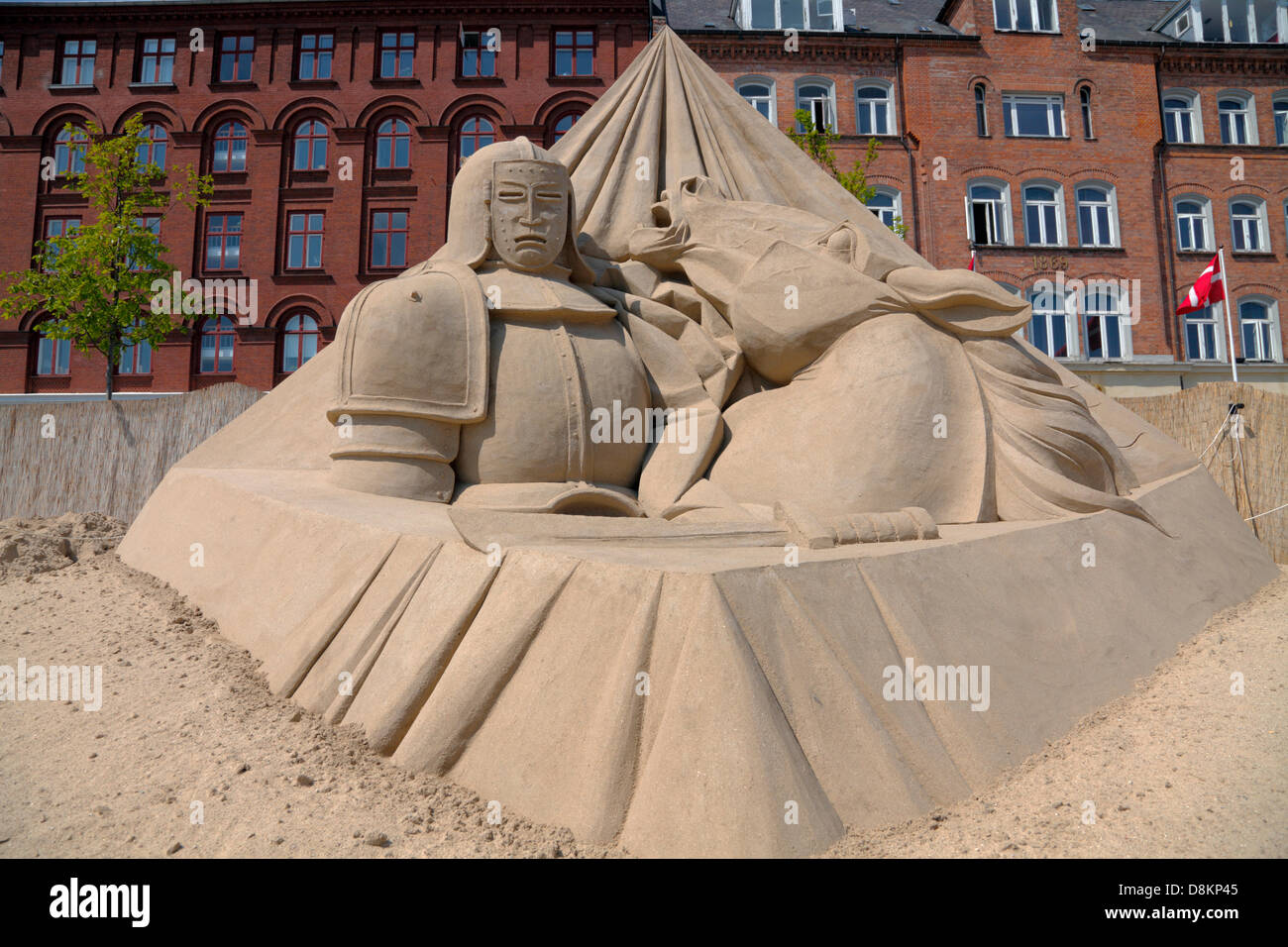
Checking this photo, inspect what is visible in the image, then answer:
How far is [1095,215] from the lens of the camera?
18.6 meters

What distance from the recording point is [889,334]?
363cm

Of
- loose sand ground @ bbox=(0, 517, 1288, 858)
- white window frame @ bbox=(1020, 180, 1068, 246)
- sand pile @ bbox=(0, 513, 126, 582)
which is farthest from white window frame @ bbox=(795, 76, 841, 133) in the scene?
loose sand ground @ bbox=(0, 517, 1288, 858)

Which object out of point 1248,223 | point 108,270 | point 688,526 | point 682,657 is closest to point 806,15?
point 1248,223

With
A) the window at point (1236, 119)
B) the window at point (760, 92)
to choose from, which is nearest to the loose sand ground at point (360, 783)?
the window at point (760, 92)

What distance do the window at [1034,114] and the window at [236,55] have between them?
15851mm

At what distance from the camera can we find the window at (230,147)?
19.2 metres

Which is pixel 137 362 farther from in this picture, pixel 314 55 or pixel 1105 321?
pixel 1105 321

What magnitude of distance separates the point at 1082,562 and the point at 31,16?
77.7ft

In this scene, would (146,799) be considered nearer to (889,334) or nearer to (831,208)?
(889,334)

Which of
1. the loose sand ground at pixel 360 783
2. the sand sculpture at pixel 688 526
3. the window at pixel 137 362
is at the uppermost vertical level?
the window at pixel 137 362

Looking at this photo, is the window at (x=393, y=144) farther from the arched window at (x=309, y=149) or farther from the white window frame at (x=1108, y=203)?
the white window frame at (x=1108, y=203)

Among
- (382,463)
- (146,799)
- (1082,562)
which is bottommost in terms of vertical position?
(146,799)

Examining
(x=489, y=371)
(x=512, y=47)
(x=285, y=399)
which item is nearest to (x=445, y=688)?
(x=489, y=371)

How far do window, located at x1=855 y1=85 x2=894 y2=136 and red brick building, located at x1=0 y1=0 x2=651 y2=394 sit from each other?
479 cm
